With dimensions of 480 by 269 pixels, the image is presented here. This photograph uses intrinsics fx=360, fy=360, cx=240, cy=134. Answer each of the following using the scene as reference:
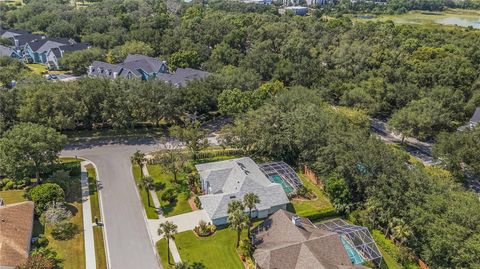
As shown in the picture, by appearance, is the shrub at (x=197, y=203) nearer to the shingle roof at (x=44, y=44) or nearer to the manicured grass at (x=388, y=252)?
the manicured grass at (x=388, y=252)

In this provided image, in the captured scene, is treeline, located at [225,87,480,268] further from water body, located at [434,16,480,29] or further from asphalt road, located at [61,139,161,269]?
water body, located at [434,16,480,29]

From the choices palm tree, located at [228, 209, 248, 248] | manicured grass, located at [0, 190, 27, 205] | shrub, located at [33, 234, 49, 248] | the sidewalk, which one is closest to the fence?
palm tree, located at [228, 209, 248, 248]

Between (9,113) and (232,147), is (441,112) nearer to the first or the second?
(232,147)

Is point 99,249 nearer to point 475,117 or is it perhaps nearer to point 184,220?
point 184,220

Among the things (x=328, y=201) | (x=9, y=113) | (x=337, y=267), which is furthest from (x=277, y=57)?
(x=337, y=267)

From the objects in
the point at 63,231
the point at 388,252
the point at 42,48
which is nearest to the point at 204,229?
the point at 63,231

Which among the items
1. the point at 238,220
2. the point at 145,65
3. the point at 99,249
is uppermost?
the point at 145,65
